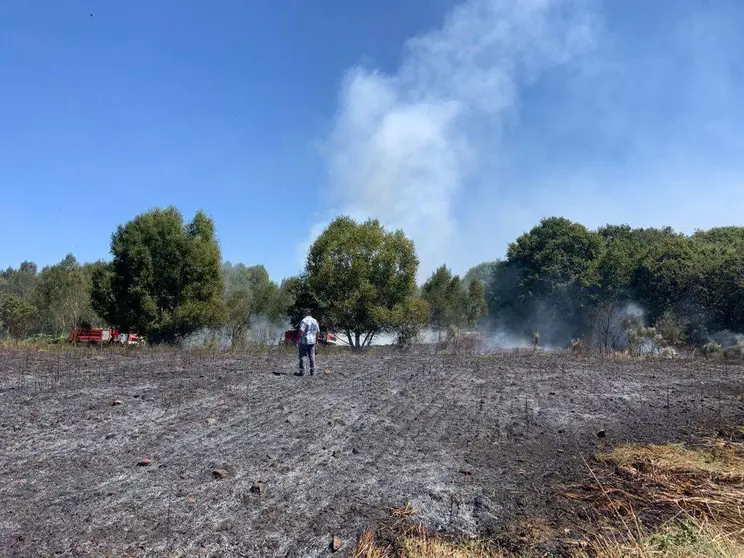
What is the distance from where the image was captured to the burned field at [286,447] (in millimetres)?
4863

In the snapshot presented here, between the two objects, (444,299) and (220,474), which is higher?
(444,299)

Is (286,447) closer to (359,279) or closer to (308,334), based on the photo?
(308,334)

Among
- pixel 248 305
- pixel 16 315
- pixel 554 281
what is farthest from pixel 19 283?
pixel 554 281

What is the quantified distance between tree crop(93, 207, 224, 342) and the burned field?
11845 millimetres

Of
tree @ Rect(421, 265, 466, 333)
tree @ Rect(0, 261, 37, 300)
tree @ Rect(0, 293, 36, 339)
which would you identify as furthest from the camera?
tree @ Rect(0, 261, 37, 300)

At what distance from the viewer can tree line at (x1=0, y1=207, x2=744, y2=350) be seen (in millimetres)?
25953

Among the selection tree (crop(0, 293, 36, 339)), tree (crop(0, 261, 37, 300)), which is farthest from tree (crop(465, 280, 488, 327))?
tree (crop(0, 261, 37, 300))

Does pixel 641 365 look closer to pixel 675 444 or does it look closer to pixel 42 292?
pixel 675 444

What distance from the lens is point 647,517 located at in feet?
16.5

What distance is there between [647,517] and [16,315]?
3795cm

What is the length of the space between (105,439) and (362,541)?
14.3 feet

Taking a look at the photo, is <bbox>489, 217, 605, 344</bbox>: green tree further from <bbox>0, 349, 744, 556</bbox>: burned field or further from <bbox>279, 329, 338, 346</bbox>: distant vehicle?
<bbox>0, 349, 744, 556</bbox>: burned field

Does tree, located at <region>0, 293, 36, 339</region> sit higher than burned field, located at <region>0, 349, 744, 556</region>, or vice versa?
tree, located at <region>0, 293, 36, 339</region>

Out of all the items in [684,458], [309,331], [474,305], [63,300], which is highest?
[63,300]
